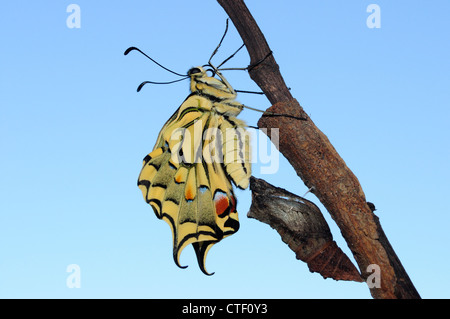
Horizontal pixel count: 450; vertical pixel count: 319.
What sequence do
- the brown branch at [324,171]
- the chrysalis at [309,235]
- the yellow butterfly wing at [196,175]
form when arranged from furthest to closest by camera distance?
the yellow butterfly wing at [196,175] < the chrysalis at [309,235] < the brown branch at [324,171]

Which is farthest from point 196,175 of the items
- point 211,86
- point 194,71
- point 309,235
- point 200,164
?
point 309,235

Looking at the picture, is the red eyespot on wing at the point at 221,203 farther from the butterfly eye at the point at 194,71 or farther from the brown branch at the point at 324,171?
the butterfly eye at the point at 194,71

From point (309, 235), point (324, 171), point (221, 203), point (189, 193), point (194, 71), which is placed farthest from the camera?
point (194, 71)

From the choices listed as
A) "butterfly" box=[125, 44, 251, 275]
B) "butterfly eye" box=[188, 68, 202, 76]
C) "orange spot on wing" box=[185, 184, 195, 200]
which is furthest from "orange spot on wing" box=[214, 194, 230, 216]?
"butterfly eye" box=[188, 68, 202, 76]

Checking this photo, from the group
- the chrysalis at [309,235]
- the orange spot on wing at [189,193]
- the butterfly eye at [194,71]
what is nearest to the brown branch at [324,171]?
the chrysalis at [309,235]

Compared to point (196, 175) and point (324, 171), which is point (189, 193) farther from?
point (324, 171)
